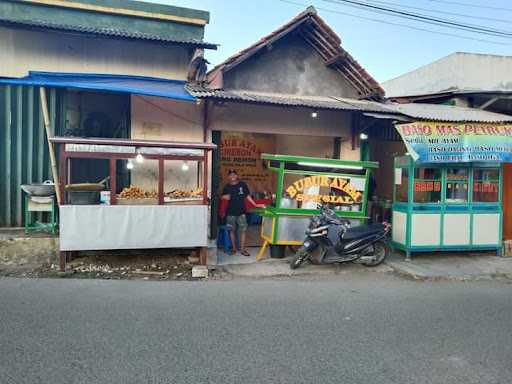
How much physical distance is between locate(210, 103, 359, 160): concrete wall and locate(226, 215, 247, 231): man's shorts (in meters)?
2.11

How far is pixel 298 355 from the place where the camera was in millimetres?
4086

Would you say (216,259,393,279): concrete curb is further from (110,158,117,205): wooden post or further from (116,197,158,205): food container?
(110,158,117,205): wooden post

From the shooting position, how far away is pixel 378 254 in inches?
337

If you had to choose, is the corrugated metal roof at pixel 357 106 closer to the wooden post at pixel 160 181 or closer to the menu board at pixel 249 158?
the wooden post at pixel 160 181

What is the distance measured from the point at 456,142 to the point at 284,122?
3.93 m

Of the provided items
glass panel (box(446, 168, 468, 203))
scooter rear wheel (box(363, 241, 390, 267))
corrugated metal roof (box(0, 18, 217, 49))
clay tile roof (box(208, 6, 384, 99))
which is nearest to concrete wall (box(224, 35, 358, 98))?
clay tile roof (box(208, 6, 384, 99))

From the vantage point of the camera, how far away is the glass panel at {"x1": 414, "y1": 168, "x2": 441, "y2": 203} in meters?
9.08

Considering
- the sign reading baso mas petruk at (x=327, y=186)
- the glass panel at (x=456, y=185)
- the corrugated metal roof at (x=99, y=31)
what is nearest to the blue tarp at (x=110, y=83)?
the corrugated metal roof at (x=99, y=31)

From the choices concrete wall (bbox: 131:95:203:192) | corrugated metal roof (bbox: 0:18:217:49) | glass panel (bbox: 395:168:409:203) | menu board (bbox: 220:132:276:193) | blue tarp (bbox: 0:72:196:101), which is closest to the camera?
blue tarp (bbox: 0:72:196:101)

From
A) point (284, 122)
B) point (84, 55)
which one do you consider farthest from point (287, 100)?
point (84, 55)

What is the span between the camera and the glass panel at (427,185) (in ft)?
29.8

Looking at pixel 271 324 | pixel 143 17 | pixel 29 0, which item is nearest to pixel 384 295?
pixel 271 324

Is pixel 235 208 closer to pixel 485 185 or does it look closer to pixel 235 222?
pixel 235 222

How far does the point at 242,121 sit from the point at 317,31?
9.93 ft
